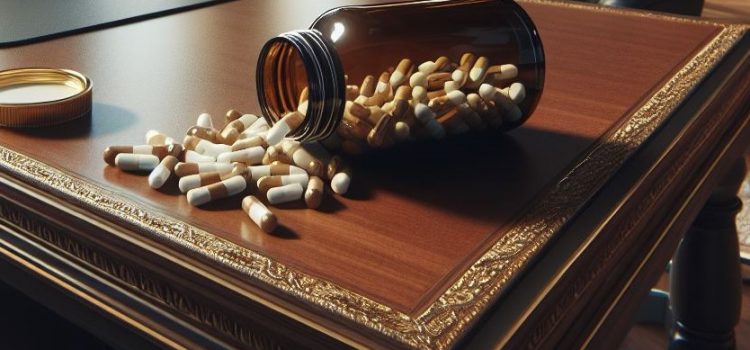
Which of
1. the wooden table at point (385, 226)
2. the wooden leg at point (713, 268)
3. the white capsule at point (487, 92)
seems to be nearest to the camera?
the wooden table at point (385, 226)

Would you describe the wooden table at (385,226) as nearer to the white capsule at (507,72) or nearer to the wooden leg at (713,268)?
the white capsule at (507,72)

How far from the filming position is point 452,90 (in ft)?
2.34

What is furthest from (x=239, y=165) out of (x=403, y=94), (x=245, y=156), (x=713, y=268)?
(x=713, y=268)

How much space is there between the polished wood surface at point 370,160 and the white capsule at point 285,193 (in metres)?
0.01

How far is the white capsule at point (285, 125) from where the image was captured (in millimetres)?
663

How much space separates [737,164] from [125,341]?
36.6 inches

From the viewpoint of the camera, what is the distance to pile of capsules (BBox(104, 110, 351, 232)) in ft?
2.06

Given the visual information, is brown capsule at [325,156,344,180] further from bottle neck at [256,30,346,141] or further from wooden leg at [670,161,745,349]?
wooden leg at [670,161,745,349]

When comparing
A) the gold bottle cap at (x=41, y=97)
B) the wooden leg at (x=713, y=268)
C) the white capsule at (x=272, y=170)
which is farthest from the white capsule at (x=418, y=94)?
the wooden leg at (x=713, y=268)

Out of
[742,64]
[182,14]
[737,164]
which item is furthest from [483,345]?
[737,164]

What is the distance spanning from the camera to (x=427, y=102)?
704 millimetres

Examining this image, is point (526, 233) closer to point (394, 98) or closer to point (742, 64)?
point (394, 98)

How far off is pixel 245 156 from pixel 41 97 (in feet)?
0.67

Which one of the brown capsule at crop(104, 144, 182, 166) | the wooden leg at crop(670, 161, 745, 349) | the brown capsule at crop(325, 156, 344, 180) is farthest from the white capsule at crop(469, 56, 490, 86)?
the wooden leg at crop(670, 161, 745, 349)
